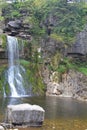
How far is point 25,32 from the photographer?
54.8 meters

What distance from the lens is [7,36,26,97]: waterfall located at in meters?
43.7

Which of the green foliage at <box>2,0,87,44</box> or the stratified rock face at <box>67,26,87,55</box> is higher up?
the green foliage at <box>2,0,87,44</box>

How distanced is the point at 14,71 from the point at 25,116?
25597 mm

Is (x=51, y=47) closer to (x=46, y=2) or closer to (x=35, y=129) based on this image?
(x=46, y=2)

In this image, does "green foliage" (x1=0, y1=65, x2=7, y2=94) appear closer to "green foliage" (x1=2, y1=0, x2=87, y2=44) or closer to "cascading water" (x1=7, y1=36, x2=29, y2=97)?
"cascading water" (x1=7, y1=36, x2=29, y2=97)

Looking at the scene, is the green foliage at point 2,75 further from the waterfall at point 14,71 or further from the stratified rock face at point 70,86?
the stratified rock face at point 70,86

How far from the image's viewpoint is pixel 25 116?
845 inches

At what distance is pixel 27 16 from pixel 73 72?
49.9ft

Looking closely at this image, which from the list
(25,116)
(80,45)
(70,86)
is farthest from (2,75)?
(25,116)

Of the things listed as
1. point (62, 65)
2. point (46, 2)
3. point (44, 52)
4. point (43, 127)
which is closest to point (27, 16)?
point (46, 2)

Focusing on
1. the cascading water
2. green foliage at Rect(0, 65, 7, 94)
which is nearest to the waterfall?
the cascading water

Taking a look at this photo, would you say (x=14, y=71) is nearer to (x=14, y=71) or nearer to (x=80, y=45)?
(x=14, y=71)

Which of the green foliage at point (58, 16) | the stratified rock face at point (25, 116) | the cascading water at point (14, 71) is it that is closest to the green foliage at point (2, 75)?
the cascading water at point (14, 71)

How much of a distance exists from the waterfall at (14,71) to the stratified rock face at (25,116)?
20686 millimetres
